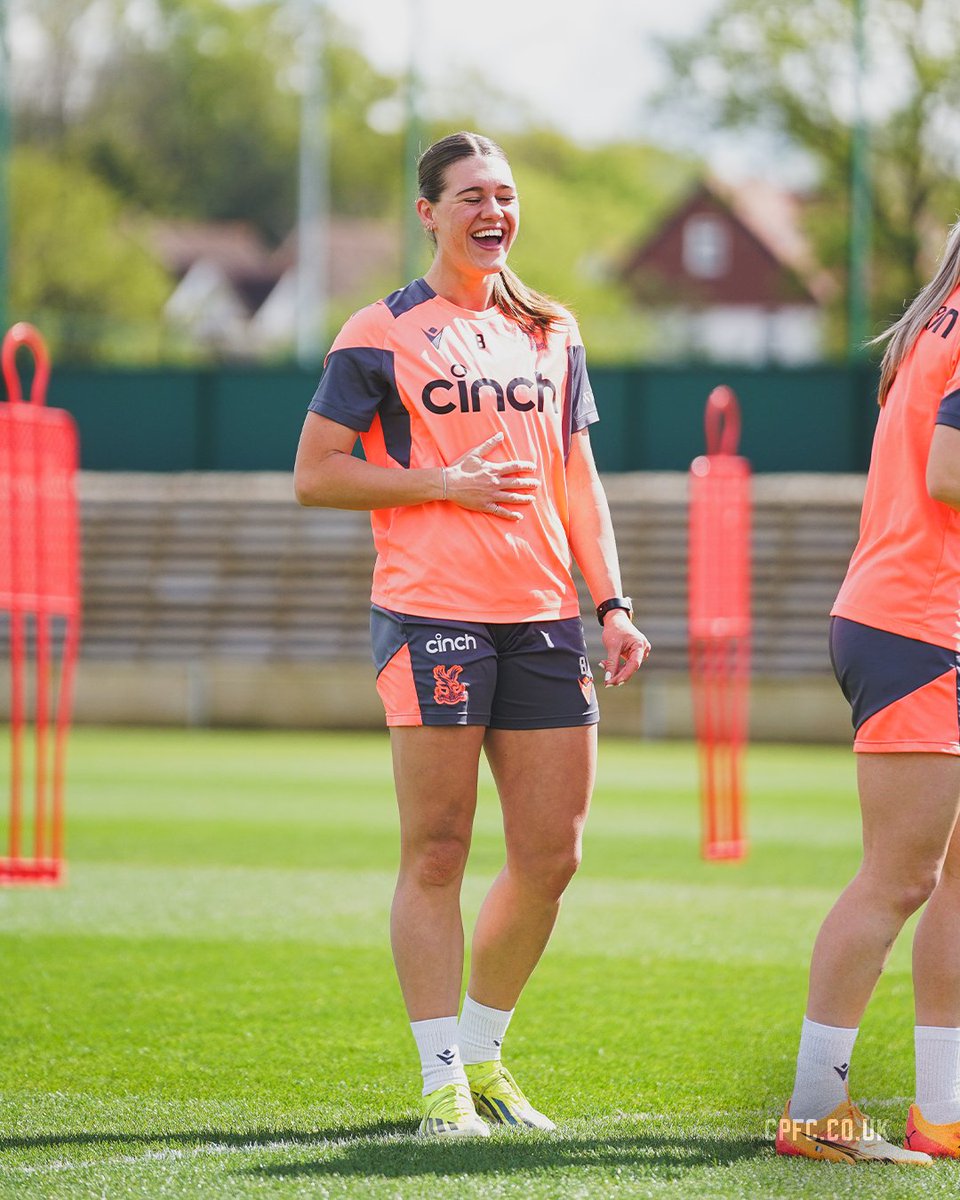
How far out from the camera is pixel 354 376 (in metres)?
4.43

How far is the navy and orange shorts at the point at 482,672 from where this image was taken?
14.2ft

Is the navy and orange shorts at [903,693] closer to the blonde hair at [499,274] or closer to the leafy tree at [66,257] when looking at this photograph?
the blonde hair at [499,274]

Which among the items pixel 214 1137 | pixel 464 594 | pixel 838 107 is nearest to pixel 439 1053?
pixel 214 1137

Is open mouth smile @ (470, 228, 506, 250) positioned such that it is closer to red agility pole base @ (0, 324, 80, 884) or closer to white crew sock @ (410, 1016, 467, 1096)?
white crew sock @ (410, 1016, 467, 1096)

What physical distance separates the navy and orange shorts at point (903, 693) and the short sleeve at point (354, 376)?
3.97 feet

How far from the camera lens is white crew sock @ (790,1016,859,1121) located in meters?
4.15

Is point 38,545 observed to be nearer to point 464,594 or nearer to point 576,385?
point 576,385

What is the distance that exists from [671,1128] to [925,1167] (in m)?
0.68

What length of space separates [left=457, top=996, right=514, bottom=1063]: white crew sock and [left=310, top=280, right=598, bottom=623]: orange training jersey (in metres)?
0.96

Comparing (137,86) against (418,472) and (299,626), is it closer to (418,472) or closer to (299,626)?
(299,626)

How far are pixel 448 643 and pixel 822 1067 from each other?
3.99ft

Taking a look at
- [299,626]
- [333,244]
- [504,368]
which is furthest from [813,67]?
[333,244]

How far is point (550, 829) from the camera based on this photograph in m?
4.46

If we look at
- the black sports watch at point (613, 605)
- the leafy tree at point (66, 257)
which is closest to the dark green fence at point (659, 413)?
the black sports watch at point (613, 605)
